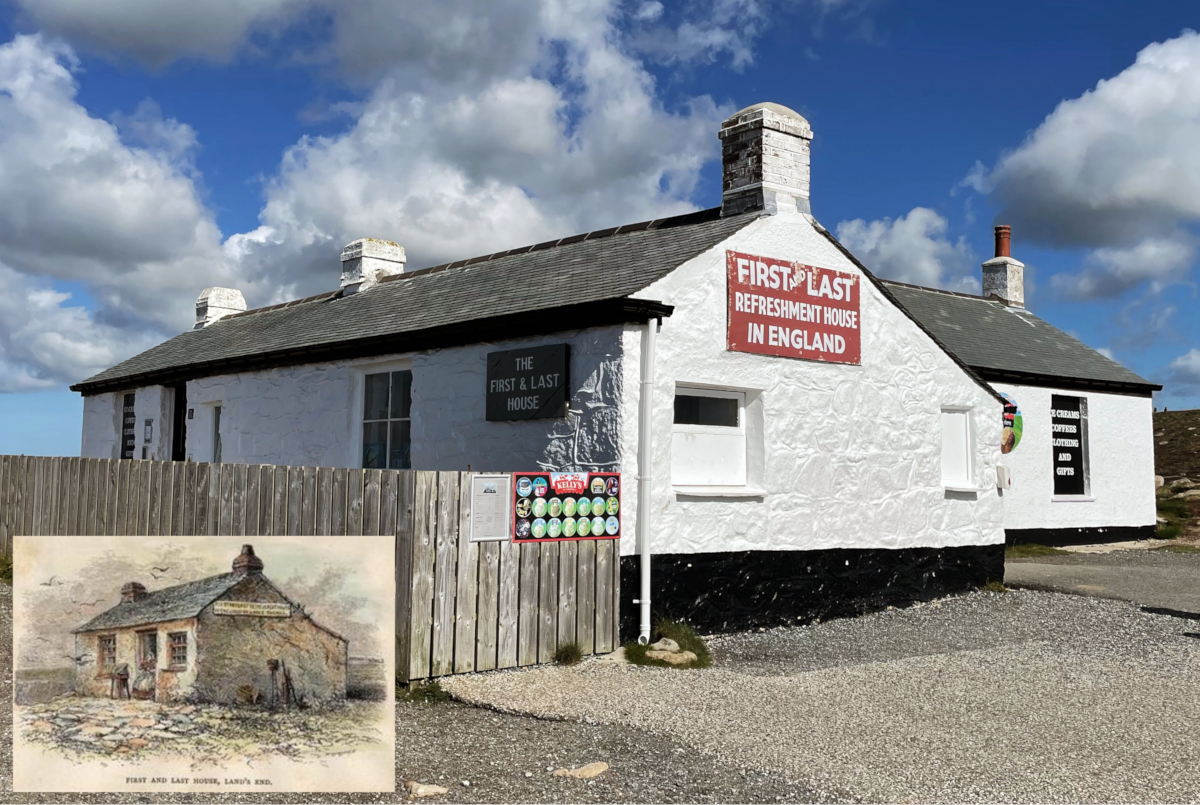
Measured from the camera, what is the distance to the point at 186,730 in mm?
3830

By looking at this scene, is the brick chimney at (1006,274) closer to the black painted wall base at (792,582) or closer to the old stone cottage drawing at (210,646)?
the black painted wall base at (792,582)

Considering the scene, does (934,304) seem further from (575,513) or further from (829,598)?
(575,513)

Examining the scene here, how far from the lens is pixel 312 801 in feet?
16.6

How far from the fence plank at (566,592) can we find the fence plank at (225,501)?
2845 mm

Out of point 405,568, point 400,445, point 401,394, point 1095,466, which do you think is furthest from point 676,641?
point 1095,466

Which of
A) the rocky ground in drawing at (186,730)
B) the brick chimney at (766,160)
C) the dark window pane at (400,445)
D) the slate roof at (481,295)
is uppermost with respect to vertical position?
the brick chimney at (766,160)

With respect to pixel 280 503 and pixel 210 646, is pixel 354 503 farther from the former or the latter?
pixel 210 646

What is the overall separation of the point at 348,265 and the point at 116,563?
1377 cm

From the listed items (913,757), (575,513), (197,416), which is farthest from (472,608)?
(197,416)

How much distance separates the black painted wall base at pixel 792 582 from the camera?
31.8 feet

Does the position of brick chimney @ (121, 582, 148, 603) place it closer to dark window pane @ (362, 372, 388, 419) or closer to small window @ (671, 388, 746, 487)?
small window @ (671, 388, 746, 487)

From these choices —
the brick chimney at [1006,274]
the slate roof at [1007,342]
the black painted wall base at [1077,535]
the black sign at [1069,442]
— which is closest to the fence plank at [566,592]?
the slate roof at [1007,342]

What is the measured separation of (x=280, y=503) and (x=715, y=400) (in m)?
4.43

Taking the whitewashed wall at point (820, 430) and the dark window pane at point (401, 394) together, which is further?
the dark window pane at point (401, 394)
